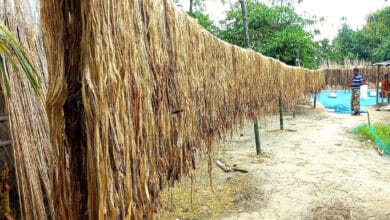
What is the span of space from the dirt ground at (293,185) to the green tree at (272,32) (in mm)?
5132

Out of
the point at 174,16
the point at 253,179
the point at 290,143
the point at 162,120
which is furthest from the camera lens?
the point at 290,143

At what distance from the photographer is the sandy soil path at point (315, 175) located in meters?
4.09

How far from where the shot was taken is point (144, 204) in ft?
4.50

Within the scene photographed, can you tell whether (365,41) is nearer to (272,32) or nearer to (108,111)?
(272,32)

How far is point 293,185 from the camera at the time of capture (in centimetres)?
507

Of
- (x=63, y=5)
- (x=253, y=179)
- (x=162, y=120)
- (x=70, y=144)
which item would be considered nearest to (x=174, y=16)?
(x=162, y=120)

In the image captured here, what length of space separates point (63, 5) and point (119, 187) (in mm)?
748

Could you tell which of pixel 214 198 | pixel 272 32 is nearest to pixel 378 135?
pixel 214 198

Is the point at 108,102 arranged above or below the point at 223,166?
above

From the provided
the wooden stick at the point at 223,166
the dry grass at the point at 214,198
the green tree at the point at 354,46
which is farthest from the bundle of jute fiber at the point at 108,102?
the green tree at the point at 354,46

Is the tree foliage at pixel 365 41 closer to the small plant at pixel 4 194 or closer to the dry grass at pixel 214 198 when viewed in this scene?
the dry grass at pixel 214 198

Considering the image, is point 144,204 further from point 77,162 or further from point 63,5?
point 63,5

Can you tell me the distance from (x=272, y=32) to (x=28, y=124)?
478 inches

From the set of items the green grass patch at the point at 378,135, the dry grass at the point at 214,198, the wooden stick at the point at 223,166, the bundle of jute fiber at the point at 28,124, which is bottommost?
the dry grass at the point at 214,198
